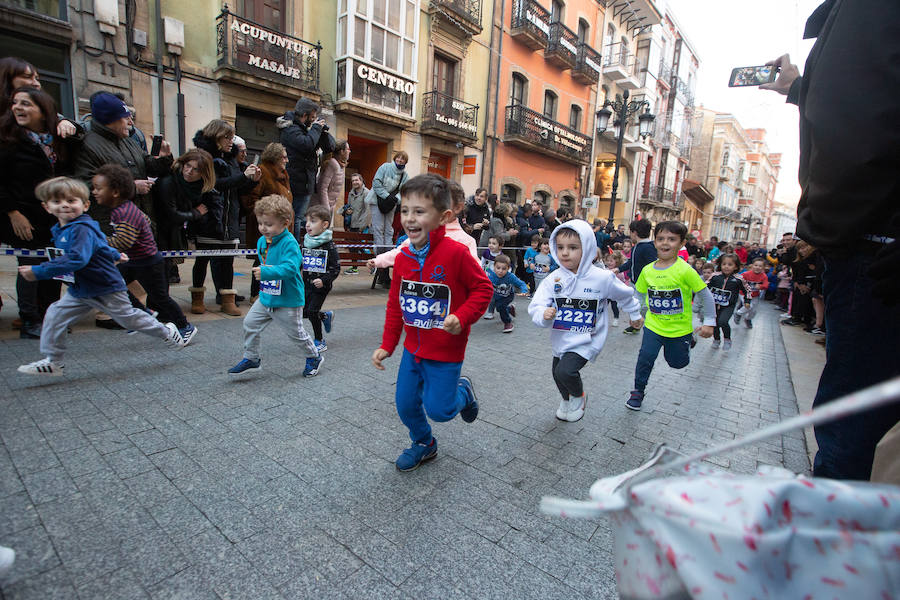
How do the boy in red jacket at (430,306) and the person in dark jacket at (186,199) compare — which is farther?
the person in dark jacket at (186,199)

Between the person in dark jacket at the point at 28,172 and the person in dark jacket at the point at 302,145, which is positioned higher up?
the person in dark jacket at the point at 302,145

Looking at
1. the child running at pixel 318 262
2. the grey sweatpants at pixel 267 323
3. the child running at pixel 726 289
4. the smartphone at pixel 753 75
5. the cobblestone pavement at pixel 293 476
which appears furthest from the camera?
the child running at pixel 726 289

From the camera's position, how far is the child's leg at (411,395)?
2594 mm

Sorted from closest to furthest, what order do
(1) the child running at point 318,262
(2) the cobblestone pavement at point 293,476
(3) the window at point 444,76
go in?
(2) the cobblestone pavement at point 293,476 < (1) the child running at point 318,262 < (3) the window at point 444,76

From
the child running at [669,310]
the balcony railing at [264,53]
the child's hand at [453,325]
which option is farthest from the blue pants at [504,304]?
the balcony railing at [264,53]

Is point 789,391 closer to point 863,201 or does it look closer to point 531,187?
point 863,201

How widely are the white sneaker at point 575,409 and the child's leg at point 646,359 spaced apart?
0.79 metres

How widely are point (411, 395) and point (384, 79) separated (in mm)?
13474

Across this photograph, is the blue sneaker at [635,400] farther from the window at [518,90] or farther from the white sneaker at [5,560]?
the window at [518,90]

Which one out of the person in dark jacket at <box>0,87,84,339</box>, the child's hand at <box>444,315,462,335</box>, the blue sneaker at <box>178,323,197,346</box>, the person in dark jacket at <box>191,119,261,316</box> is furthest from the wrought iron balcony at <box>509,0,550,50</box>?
the child's hand at <box>444,315,462,335</box>

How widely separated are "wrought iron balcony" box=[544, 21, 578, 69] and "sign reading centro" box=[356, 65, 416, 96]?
9.22m

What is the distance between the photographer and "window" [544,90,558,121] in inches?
854

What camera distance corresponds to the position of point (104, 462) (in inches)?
95.5

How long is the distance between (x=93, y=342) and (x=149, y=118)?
7.93m
